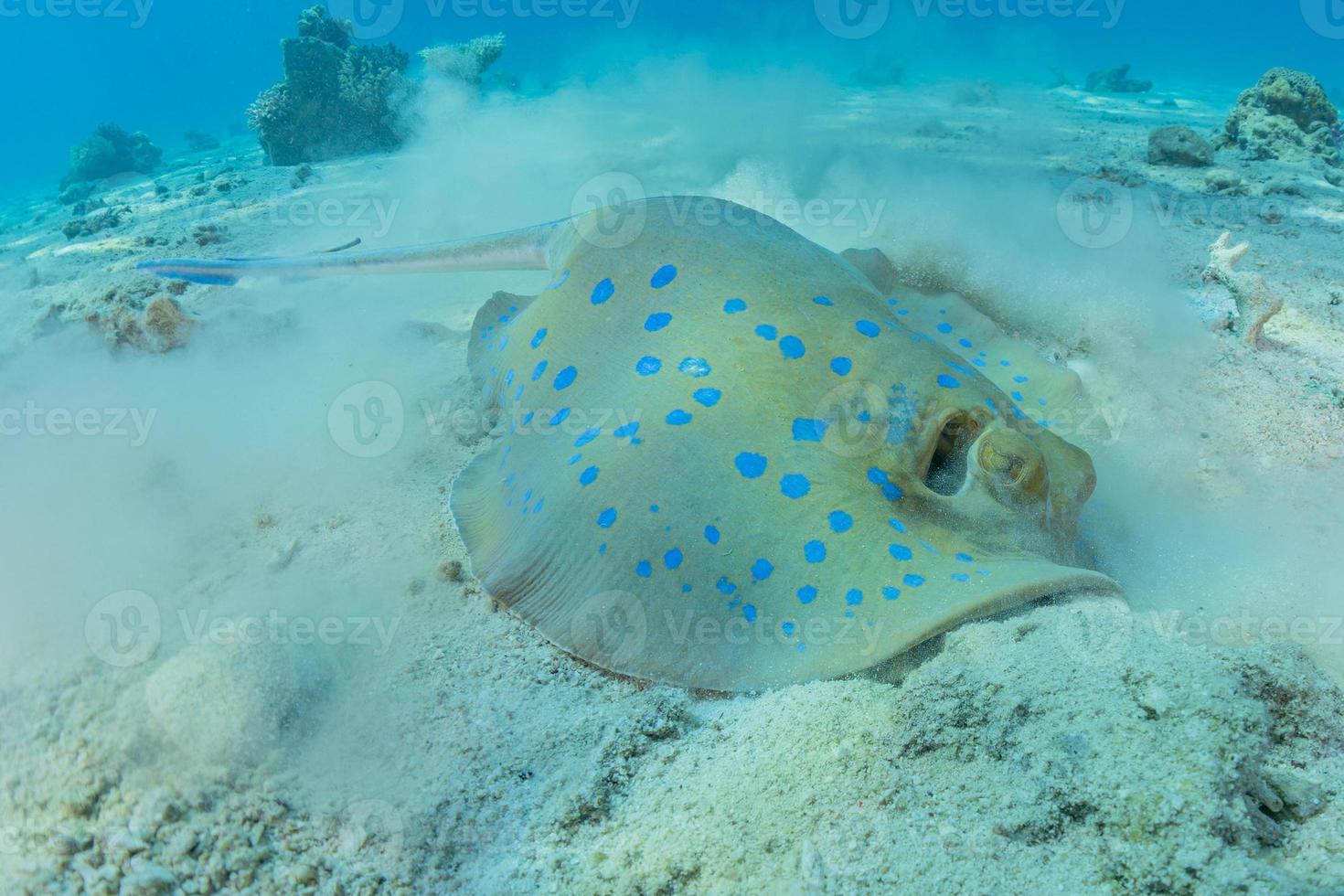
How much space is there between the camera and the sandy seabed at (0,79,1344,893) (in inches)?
61.4

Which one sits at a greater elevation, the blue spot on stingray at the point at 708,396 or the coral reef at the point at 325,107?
the coral reef at the point at 325,107

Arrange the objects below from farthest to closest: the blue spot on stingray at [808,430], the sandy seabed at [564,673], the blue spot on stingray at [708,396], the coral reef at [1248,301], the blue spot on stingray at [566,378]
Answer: the coral reef at [1248,301]
the blue spot on stingray at [566,378]
the blue spot on stingray at [708,396]
the blue spot on stingray at [808,430]
the sandy seabed at [564,673]

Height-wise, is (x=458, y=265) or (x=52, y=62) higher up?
(x=52, y=62)

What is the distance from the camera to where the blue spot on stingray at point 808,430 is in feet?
8.38

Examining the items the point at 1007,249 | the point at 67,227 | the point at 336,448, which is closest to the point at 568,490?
the point at 336,448

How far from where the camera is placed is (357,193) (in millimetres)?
10484

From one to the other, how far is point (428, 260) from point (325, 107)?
1411 centimetres

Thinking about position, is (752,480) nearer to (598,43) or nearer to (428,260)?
(428,260)

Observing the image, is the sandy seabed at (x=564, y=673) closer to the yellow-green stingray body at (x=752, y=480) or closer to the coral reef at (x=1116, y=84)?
the yellow-green stingray body at (x=752, y=480)

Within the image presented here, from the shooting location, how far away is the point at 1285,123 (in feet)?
36.1

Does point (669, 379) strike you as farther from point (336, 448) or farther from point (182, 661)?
point (336, 448)

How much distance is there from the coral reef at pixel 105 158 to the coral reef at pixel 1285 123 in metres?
27.9

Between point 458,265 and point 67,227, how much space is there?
10325 millimetres

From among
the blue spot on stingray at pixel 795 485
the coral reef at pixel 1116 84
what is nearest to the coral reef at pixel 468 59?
the blue spot on stingray at pixel 795 485
